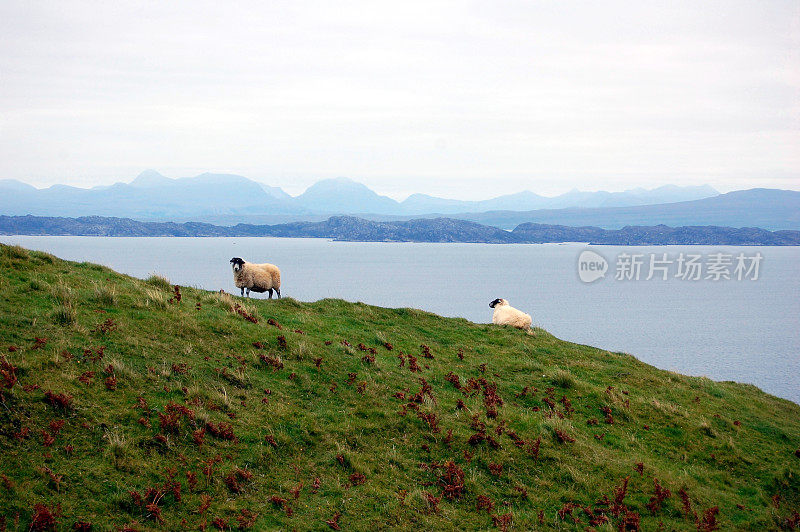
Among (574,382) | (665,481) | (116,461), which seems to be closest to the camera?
(116,461)

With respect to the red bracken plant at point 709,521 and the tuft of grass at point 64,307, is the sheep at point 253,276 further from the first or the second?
the red bracken plant at point 709,521

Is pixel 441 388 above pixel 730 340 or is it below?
above

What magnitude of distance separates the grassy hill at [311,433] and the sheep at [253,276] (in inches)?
301

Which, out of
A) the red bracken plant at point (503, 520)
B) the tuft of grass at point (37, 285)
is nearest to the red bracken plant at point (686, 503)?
the red bracken plant at point (503, 520)

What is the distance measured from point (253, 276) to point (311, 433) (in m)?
17.8

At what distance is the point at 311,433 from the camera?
1237cm

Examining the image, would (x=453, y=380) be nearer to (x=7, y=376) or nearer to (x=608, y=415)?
(x=608, y=415)

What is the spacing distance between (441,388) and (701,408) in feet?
36.0

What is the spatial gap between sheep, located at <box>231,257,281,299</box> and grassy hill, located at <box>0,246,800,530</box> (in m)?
7.65

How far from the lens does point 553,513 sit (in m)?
11.2

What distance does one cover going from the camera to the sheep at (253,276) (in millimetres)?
28078

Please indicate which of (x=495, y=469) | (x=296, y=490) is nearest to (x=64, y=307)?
(x=296, y=490)

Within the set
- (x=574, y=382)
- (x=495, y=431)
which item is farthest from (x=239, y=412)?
(x=574, y=382)

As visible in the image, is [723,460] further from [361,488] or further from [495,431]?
[361,488]
